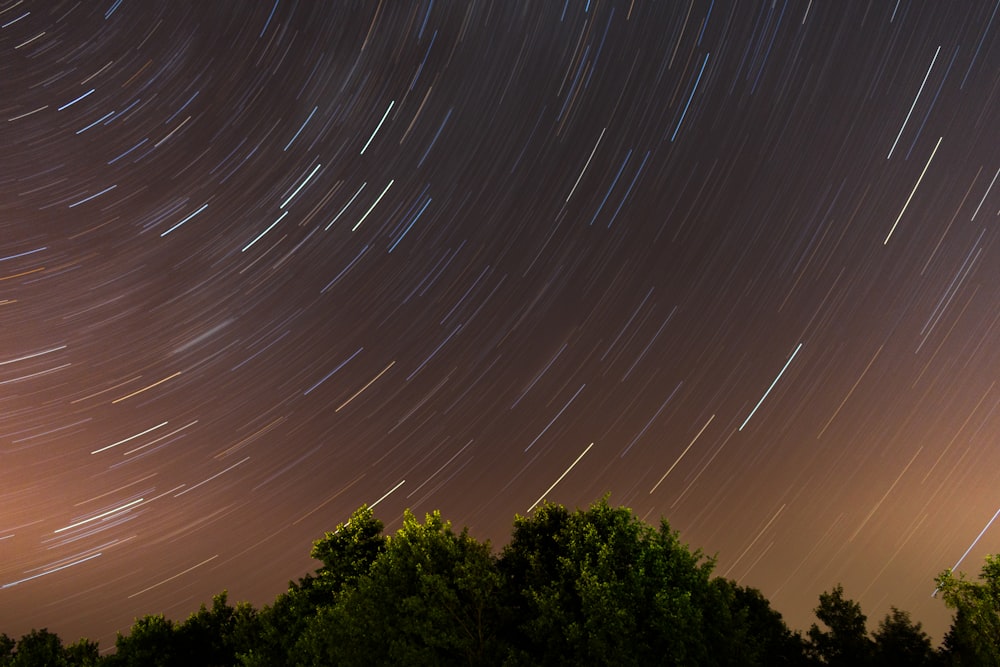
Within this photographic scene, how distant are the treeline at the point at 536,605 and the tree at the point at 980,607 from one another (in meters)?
0.03

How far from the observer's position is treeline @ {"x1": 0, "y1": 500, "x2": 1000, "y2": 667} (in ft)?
54.8

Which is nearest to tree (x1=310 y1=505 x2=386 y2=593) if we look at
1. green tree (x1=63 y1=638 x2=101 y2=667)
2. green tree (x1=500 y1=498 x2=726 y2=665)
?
green tree (x1=500 y1=498 x2=726 y2=665)

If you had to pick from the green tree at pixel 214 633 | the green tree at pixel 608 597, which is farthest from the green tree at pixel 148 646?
the green tree at pixel 608 597

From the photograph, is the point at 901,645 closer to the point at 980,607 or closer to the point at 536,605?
the point at 980,607

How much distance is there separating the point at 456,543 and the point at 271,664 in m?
8.02

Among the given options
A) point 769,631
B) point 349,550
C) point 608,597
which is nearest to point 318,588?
point 349,550

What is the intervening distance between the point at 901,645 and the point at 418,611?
85.1ft

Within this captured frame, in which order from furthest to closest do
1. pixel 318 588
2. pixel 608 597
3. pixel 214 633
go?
pixel 214 633 → pixel 318 588 → pixel 608 597

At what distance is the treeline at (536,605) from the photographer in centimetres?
1670

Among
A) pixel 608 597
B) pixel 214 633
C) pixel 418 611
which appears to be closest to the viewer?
pixel 608 597

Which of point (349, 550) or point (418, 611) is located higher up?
point (349, 550)

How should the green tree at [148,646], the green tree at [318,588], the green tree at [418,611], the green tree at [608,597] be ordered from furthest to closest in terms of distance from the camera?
the green tree at [148,646]
the green tree at [318,588]
the green tree at [418,611]
the green tree at [608,597]

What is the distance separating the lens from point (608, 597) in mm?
16766

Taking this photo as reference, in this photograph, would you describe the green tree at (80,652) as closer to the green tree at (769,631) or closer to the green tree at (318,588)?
the green tree at (318,588)
